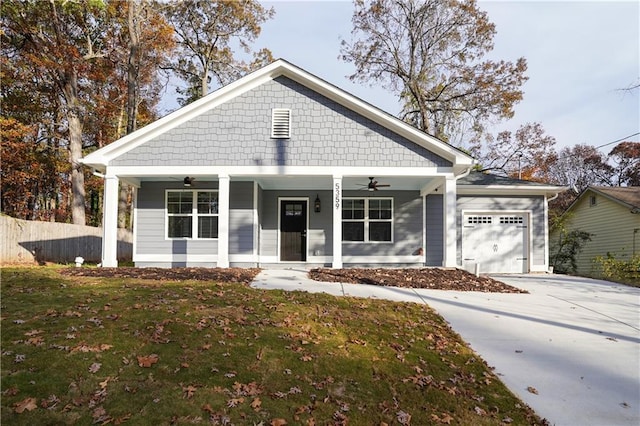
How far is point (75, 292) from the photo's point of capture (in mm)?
7320

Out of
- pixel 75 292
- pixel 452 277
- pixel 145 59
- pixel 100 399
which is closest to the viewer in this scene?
pixel 100 399

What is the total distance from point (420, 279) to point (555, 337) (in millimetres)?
4201

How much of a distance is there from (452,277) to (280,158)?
5.59m

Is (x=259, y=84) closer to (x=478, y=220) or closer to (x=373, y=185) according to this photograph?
(x=373, y=185)

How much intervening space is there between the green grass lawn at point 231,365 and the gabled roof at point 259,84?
221 inches

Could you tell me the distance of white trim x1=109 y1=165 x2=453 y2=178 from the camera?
11.8 m

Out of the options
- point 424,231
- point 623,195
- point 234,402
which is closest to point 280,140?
point 424,231

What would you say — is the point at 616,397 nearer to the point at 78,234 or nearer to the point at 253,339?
the point at 253,339

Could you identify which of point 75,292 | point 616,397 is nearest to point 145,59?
point 75,292

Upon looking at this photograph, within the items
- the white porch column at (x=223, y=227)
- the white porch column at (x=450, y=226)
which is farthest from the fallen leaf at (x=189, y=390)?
the white porch column at (x=450, y=226)

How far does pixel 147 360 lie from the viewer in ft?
15.3

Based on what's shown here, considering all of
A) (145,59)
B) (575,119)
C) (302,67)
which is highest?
(145,59)

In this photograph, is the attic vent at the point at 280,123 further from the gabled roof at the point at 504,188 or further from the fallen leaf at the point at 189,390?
the fallen leaf at the point at 189,390

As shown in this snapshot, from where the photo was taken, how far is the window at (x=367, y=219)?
14.2 metres
